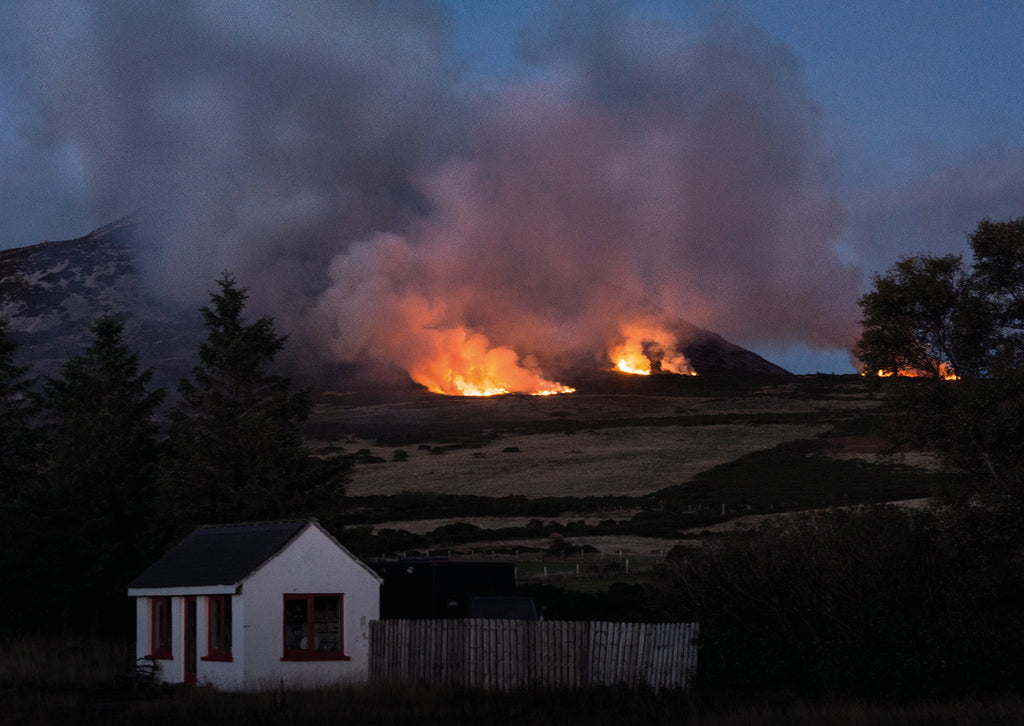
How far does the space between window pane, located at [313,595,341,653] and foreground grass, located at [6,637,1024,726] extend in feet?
10.7

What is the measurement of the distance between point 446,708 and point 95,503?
21609 millimetres

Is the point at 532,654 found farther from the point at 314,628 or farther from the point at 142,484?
the point at 142,484

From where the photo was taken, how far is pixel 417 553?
58656 mm

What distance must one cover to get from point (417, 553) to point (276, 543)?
32.5 metres

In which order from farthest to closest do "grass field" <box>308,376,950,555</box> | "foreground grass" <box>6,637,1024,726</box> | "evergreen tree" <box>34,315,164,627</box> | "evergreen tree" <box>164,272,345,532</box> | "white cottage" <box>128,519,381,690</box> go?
"grass field" <box>308,376,950,555</box> → "evergreen tree" <box>34,315,164,627</box> → "evergreen tree" <box>164,272,345,532</box> → "white cottage" <box>128,519,381,690</box> → "foreground grass" <box>6,637,1024,726</box>

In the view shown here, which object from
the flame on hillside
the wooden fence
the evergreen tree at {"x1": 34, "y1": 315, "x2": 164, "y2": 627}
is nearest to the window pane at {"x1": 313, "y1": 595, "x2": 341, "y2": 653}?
the wooden fence

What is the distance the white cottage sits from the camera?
25.9 m

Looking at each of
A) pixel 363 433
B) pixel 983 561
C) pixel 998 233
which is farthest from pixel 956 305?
pixel 363 433

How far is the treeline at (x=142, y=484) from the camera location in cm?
3716

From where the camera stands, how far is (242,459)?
37812 millimetres

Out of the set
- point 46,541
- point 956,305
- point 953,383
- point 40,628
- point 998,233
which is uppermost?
point 998,233

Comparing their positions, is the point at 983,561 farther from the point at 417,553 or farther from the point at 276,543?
the point at 417,553

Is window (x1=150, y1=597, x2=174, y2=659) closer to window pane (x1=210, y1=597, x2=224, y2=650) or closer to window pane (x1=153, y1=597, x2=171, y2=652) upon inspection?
window pane (x1=153, y1=597, x2=171, y2=652)

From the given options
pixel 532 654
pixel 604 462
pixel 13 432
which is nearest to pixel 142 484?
pixel 13 432
